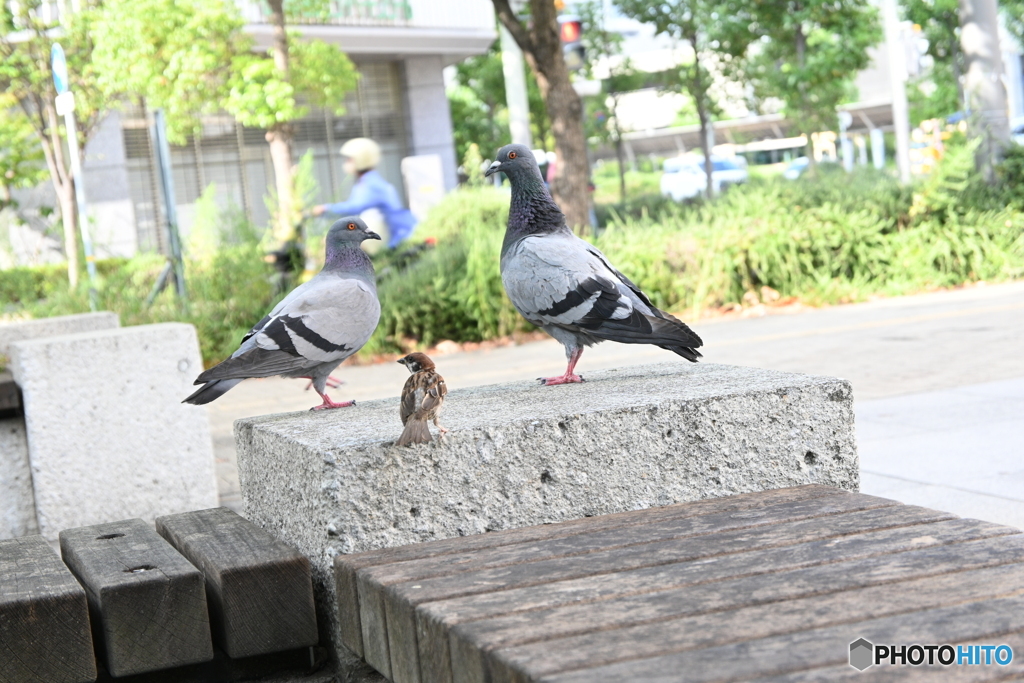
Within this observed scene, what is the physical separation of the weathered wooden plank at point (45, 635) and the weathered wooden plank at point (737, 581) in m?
0.85

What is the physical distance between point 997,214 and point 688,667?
44.2 ft

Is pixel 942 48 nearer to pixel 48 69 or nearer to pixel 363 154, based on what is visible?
pixel 363 154

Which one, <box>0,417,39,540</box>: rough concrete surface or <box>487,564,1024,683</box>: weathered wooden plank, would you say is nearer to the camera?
<box>487,564,1024,683</box>: weathered wooden plank

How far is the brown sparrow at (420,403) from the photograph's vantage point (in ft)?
7.92

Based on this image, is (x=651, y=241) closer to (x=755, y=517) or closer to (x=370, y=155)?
(x=370, y=155)

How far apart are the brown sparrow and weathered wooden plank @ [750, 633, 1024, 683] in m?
1.09

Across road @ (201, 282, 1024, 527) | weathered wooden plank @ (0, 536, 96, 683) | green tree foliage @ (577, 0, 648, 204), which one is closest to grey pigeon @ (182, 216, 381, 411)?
weathered wooden plank @ (0, 536, 96, 683)

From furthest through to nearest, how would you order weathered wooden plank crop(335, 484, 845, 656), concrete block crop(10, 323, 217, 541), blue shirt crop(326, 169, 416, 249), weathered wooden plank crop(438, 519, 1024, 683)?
blue shirt crop(326, 169, 416, 249), concrete block crop(10, 323, 217, 541), weathered wooden plank crop(335, 484, 845, 656), weathered wooden plank crop(438, 519, 1024, 683)

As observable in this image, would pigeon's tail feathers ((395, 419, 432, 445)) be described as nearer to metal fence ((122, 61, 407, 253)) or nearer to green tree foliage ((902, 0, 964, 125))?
green tree foliage ((902, 0, 964, 125))

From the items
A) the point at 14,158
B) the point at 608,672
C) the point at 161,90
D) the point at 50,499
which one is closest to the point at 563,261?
the point at 608,672

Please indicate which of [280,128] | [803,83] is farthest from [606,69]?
[280,128]

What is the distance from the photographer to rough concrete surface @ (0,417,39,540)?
5023mm

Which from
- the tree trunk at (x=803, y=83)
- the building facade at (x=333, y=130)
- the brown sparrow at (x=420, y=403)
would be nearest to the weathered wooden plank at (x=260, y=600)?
the brown sparrow at (x=420, y=403)

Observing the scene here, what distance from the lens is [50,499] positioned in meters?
4.99
